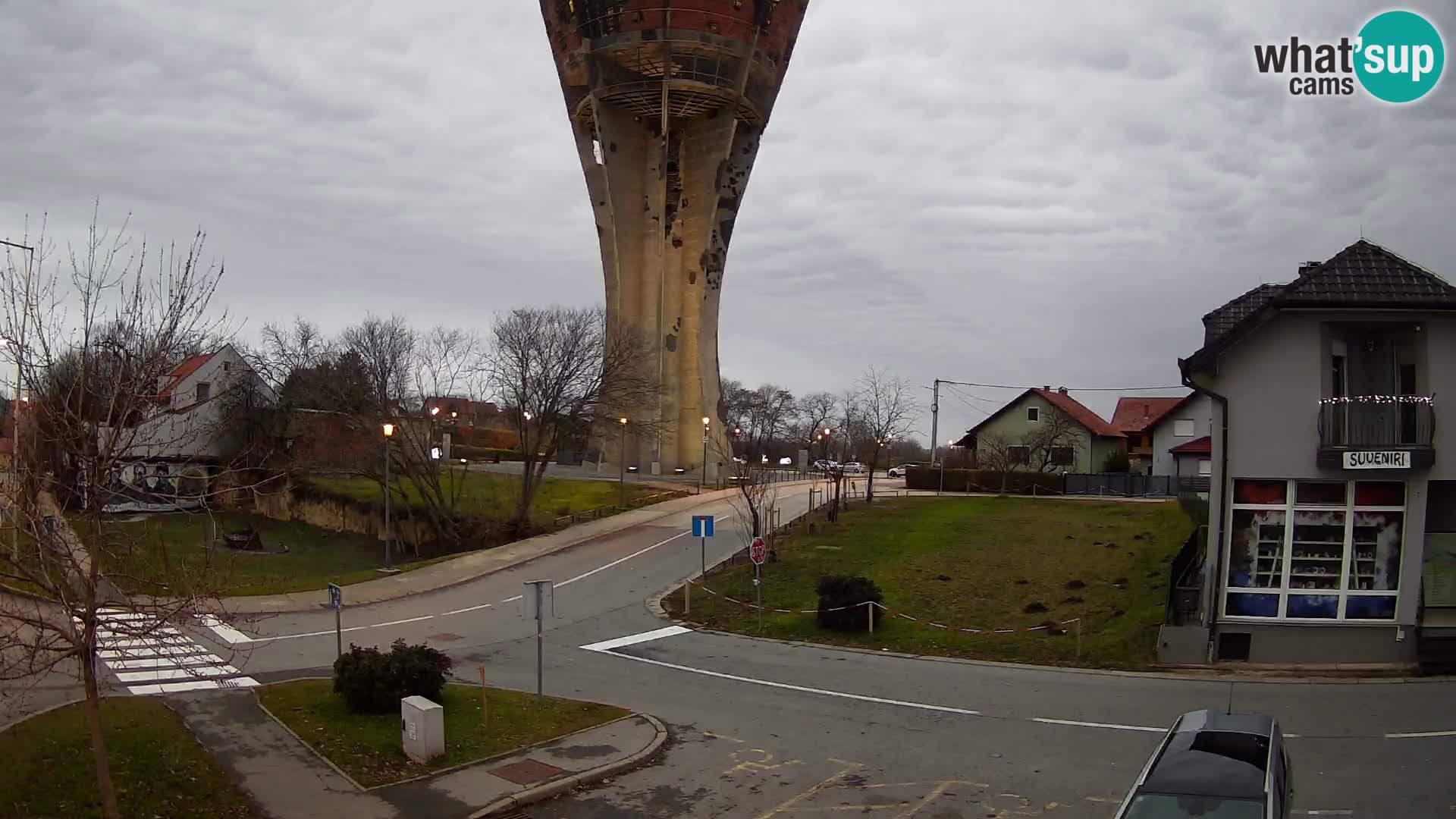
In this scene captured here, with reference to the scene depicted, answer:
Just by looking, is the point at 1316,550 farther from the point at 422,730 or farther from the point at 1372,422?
the point at 422,730

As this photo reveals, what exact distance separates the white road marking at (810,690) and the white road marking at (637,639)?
0.81m

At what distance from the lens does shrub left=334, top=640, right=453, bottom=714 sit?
1516 centimetres

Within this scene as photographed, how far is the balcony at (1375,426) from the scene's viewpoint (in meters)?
18.3

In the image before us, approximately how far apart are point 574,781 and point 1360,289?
53.6 ft

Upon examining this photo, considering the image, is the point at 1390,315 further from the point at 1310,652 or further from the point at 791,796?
the point at 791,796

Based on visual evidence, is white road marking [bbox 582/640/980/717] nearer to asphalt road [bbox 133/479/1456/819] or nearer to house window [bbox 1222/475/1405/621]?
asphalt road [bbox 133/479/1456/819]

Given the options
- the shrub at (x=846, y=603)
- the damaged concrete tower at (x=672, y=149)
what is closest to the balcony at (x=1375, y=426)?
the shrub at (x=846, y=603)

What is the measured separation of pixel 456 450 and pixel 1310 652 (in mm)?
74595

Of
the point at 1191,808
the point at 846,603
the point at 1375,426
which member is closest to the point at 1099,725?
the point at 1191,808

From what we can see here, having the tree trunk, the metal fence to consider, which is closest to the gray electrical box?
the tree trunk

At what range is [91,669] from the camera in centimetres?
955

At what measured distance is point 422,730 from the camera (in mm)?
13391

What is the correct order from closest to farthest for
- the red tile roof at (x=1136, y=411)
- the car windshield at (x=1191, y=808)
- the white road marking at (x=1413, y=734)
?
the car windshield at (x=1191, y=808), the white road marking at (x=1413, y=734), the red tile roof at (x=1136, y=411)

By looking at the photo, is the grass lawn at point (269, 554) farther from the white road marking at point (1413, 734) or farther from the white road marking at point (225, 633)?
the white road marking at point (1413, 734)
